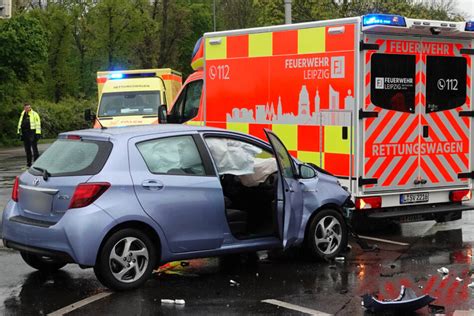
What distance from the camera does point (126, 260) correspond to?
653 cm

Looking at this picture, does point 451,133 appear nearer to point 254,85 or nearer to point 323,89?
point 323,89

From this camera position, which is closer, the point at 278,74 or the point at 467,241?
the point at 467,241

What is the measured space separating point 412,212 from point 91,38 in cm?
3942

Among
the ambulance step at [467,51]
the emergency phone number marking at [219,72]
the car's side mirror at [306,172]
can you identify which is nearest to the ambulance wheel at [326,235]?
the car's side mirror at [306,172]

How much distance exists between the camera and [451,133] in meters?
9.62

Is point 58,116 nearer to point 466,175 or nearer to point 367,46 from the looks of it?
point 466,175

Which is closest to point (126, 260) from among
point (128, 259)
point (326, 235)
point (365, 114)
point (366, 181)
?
point (128, 259)

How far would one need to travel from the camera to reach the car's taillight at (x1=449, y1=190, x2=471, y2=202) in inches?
381

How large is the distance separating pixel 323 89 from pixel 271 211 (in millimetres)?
2309

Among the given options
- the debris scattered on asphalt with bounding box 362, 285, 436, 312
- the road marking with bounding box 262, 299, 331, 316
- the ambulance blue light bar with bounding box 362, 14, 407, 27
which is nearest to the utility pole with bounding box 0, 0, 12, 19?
the ambulance blue light bar with bounding box 362, 14, 407, 27

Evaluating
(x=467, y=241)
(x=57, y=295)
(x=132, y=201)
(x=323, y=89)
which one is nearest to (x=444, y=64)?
(x=323, y=89)

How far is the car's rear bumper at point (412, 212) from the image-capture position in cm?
901

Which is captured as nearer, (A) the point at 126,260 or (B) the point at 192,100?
(A) the point at 126,260

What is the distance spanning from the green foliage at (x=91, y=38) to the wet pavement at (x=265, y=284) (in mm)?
22007
